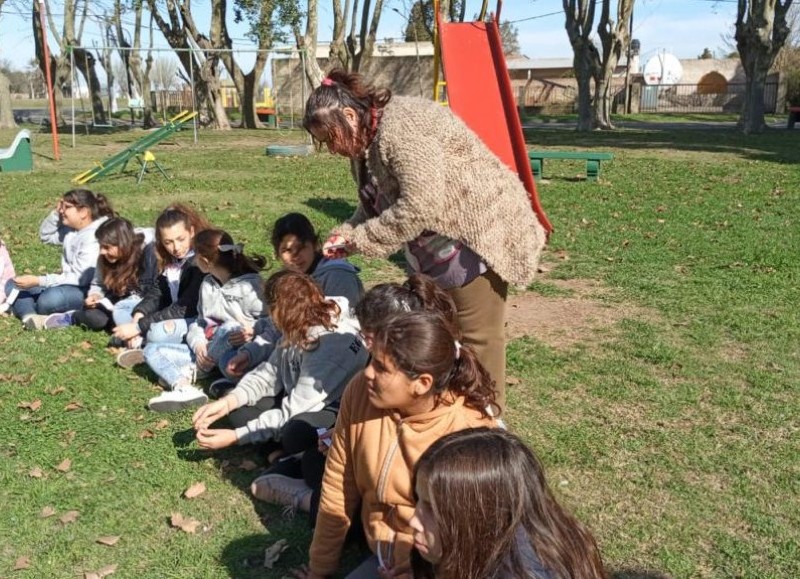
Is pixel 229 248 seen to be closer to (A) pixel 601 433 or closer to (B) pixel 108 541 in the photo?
(B) pixel 108 541

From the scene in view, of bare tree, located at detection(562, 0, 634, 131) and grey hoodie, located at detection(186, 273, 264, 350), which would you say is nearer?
grey hoodie, located at detection(186, 273, 264, 350)

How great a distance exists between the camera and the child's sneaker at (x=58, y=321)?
19.5ft

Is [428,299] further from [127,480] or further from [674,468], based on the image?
[127,480]

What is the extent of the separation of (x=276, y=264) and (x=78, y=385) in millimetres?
2962

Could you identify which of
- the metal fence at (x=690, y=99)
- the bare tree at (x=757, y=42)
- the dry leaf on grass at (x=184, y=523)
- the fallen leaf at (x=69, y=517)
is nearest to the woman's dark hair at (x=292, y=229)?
the dry leaf on grass at (x=184, y=523)

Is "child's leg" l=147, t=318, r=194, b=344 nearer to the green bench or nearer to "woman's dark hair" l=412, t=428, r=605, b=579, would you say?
"woman's dark hair" l=412, t=428, r=605, b=579

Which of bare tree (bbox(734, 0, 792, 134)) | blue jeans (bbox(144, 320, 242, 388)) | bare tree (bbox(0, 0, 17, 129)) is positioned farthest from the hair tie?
bare tree (bbox(0, 0, 17, 129))

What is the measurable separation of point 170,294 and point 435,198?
2944 mm

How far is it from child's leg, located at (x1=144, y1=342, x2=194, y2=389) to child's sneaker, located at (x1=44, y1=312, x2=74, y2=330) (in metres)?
1.30

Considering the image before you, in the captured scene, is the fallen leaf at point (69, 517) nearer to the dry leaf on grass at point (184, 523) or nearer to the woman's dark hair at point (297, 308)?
the dry leaf on grass at point (184, 523)

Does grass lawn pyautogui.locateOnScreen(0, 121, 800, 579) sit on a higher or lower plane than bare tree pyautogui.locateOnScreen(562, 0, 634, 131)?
lower

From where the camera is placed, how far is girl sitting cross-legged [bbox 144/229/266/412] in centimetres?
471

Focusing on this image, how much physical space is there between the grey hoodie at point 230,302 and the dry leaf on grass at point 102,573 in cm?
187

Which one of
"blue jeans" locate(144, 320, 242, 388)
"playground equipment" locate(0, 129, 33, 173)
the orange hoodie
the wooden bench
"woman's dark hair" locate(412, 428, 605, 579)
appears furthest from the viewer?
the wooden bench
